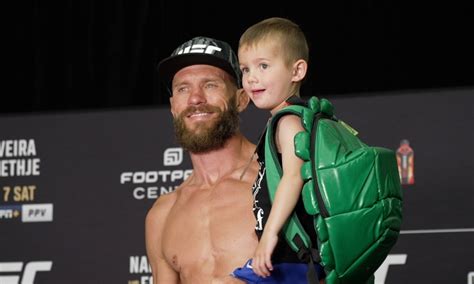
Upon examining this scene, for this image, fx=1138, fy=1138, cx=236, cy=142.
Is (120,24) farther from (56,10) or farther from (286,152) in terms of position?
(286,152)

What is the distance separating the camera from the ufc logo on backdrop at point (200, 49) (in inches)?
106

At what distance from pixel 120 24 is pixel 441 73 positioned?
→ 3.47ft

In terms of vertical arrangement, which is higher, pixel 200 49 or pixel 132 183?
pixel 200 49

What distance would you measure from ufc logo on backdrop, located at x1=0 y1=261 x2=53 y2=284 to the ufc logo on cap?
0.99 metres

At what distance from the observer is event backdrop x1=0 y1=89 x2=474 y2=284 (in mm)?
2873

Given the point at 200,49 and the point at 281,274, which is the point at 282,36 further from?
the point at 200,49

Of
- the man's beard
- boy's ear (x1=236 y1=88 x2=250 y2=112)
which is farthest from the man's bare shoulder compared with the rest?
boy's ear (x1=236 y1=88 x2=250 y2=112)

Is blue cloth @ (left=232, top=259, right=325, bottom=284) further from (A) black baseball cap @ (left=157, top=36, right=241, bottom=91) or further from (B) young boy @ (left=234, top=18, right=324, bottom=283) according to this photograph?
(A) black baseball cap @ (left=157, top=36, right=241, bottom=91)

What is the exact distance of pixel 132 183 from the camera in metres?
3.29

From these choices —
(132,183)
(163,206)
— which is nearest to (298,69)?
(163,206)

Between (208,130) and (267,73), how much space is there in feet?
1.90

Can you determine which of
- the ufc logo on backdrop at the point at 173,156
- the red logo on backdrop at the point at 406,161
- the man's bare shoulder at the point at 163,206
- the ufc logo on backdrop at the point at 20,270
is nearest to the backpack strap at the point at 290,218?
the man's bare shoulder at the point at 163,206

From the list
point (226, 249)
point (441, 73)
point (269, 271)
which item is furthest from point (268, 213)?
point (441, 73)

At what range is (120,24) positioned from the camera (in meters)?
3.63
